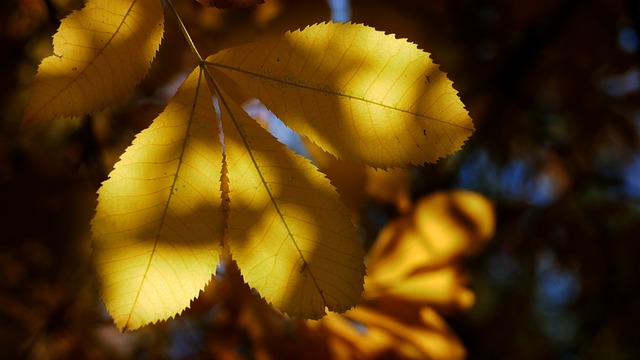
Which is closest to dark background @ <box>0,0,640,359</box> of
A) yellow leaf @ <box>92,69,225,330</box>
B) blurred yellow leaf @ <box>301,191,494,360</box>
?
blurred yellow leaf @ <box>301,191,494,360</box>

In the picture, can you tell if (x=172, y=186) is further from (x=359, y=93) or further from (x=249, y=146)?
(x=359, y=93)

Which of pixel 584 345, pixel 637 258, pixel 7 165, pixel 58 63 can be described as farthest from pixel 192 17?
pixel 584 345

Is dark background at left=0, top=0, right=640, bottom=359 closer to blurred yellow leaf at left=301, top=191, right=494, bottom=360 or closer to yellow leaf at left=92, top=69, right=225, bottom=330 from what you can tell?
blurred yellow leaf at left=301, top=191, right=494, bottom=360

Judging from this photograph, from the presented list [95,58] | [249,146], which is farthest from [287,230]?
[95,58]

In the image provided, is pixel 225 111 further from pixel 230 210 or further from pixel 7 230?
pixel 7 230

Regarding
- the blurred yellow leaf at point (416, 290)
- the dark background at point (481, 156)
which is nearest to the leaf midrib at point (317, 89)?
the dark background at point (481, 156)
